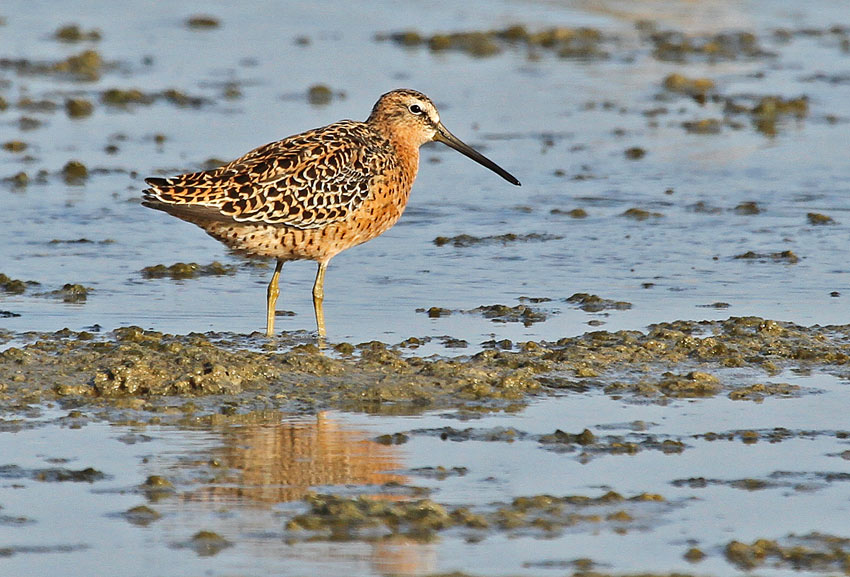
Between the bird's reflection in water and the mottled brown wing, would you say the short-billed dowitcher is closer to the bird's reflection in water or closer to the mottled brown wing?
the mottled brown wing

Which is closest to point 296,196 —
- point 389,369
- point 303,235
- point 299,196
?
point 299,196

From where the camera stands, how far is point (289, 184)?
8.12m

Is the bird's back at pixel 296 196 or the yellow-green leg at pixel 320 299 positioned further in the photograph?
the yellow-green leg at pixel 320 299

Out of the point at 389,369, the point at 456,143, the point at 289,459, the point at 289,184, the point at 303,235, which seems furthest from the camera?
the point at 456,143

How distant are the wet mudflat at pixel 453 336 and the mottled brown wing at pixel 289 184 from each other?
594mm

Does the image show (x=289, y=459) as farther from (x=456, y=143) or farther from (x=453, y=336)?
(x=456, y=143)

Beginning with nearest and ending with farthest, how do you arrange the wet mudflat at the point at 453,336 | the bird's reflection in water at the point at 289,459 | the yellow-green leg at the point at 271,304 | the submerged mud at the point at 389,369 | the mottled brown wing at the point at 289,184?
the wet mudflat at the point at 453,336 < the bird's reflection in water at the point at 289,459 < the submerged mud at the point at 389,369 < the mottled brown wing at the point at 289,184 < the yellow-green leg at the point at 271,304

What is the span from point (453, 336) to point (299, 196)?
1.08 meters

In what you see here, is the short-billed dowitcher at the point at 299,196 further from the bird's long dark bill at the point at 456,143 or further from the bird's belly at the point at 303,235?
the bird's long dark bill at the point at 456,143

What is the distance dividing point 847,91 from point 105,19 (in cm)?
885

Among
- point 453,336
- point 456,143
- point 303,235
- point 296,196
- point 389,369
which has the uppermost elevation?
point 456,143

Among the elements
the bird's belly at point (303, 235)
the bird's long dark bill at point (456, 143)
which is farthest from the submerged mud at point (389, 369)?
the bird's long dark bill at point (456, 143)

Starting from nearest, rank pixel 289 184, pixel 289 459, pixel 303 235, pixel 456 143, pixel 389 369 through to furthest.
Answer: pixel 289 459, pixel 389 369, pixel 289 184, pixel 303 235, pixel 456 143

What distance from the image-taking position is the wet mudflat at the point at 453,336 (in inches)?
200
